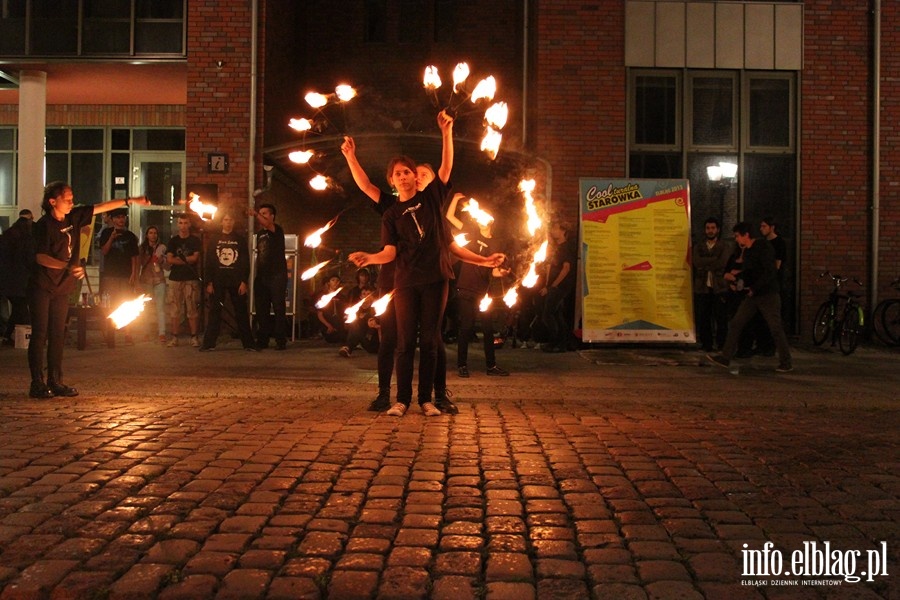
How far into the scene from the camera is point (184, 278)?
47.9ft

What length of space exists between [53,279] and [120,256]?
5.81m

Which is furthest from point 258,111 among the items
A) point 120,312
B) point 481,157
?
point 120,312

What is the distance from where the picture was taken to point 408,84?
1897 cm

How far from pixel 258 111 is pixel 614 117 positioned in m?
5.84

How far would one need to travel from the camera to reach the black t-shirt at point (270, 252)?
1369 cm

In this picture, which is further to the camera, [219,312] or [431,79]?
[219,312]

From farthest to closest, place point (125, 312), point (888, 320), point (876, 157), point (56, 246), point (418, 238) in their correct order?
point (876, 157)
point (888, 320)
point (125, 312)
point (56, 246)
point (418, 238)

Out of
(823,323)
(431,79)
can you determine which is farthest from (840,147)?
(431,79)

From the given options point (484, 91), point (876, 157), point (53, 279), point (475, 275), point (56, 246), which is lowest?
point (53, 279)

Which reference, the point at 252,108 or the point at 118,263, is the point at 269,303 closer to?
the point at 118,263

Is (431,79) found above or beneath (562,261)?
above

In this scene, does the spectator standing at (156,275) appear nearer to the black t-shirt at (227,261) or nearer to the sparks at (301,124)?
the black t-shirt at (227,261)

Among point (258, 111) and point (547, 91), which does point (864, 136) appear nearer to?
Answer: point (547, 91)

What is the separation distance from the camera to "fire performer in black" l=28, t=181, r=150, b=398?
8773mm
